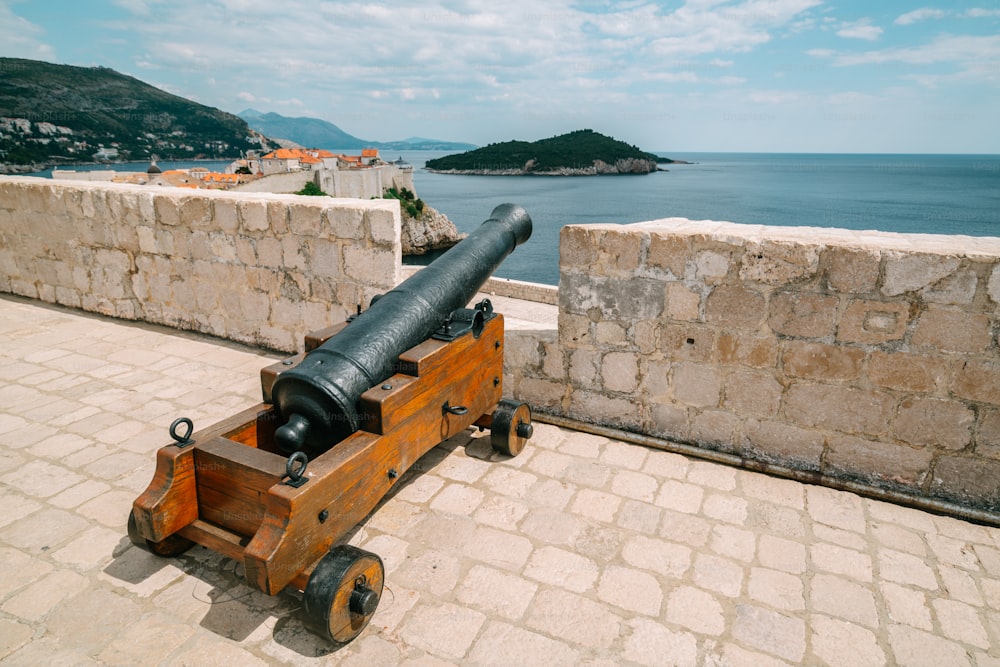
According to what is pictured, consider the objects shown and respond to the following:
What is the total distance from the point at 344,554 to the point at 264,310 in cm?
320

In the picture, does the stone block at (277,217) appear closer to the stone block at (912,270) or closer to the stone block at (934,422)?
the stone block at (912,270)

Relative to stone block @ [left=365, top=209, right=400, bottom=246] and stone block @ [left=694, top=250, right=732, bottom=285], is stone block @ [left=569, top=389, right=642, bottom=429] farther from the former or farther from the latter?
stone block @ [left=365, top=209, right=400, bottom=246]

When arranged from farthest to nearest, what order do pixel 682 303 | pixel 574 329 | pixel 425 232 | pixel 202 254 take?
pixel 425 232 < pixel 202 254 < pixel 574 329 < pixel 682 303

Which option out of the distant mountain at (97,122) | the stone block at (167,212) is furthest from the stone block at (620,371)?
the distant mountain at (97,122)

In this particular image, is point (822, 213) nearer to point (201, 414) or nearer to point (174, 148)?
point (201, 414)

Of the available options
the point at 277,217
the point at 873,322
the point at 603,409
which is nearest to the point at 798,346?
the point at 873,322

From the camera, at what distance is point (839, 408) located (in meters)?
3.04

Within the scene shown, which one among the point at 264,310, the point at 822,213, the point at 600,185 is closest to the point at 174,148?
the point at 600,185

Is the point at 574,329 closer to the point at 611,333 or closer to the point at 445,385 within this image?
the point at 611,333

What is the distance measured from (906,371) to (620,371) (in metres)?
1.42

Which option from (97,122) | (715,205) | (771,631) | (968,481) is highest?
(97,122)

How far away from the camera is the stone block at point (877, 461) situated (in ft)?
9.71

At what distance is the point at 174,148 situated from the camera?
396 ft

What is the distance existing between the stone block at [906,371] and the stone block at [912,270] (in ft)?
1.04
